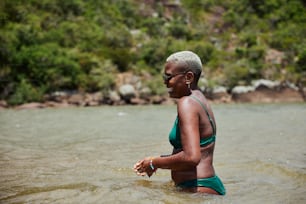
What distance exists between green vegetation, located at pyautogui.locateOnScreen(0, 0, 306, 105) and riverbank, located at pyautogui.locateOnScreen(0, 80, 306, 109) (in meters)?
1.27

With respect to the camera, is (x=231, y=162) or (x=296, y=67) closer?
(x=231, y=162)

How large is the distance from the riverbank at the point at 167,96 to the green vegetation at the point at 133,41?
127cm

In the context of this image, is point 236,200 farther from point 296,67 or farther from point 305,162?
point 296,67

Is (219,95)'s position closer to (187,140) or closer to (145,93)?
(145,93)

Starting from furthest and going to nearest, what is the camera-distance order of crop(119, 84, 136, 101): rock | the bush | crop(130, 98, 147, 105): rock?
crop(119, 84, 136, 101): rock, crop(130, 98, 147, 105): rock, the bush

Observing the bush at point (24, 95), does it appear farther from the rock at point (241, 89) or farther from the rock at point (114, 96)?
the rock at point (241, 89)

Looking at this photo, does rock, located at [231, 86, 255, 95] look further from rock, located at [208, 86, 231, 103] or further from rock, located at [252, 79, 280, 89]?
rock, located at [208, 86, 231, 103]

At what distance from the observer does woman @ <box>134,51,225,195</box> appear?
267cm

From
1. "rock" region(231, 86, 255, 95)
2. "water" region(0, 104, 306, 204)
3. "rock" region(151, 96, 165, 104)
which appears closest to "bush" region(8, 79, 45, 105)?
"rock" region(151, 96, 165, 104)

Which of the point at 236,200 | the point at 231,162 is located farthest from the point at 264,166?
the point at 236,200

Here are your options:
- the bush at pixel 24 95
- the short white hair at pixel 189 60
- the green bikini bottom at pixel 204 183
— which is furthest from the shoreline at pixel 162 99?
the short white hair at pixel 189 60

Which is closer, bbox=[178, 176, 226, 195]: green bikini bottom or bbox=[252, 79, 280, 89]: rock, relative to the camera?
bbox=[178, 176, 226, 195]: green bikini bottom

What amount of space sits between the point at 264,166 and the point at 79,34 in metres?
40.4

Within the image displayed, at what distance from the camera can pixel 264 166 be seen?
5.19 metres
